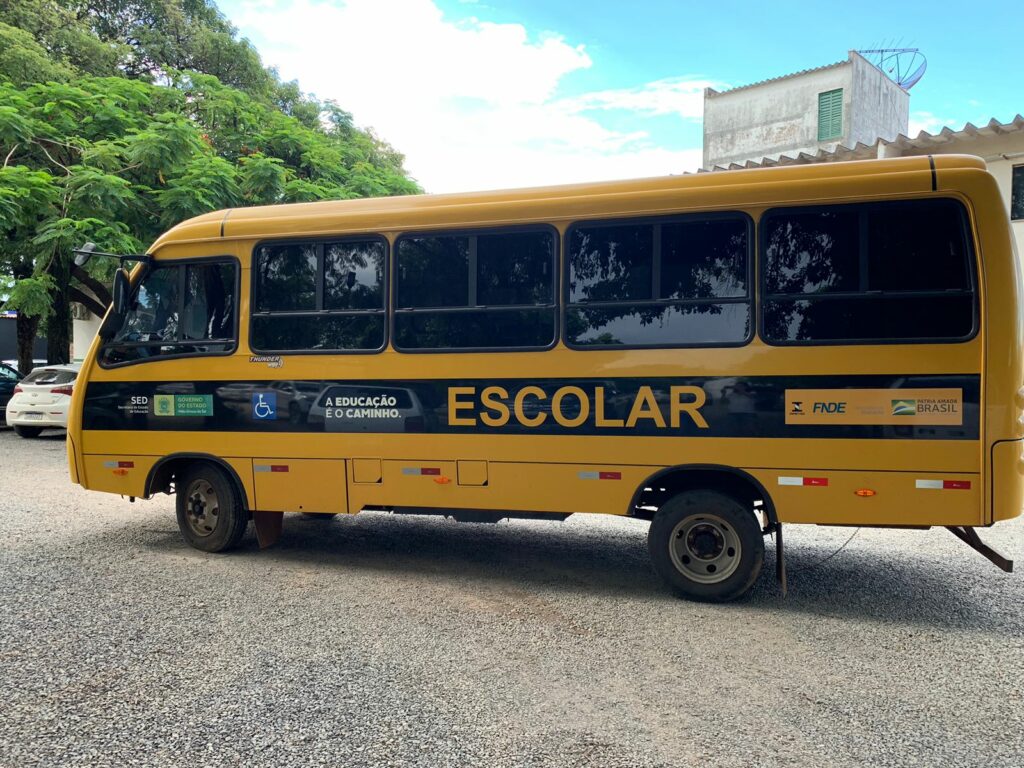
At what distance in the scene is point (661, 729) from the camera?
3449 millimetres

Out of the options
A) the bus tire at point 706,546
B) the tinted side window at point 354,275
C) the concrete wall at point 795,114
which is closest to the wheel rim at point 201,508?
the tinted side window at point 354,275

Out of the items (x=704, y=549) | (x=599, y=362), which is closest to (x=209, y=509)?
(x=599, y=362)

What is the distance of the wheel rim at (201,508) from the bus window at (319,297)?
1386mm

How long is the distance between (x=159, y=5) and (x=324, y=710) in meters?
24.5

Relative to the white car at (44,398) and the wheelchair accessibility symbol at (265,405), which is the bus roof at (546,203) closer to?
the wheelchair accessibility symbol at (265,405)

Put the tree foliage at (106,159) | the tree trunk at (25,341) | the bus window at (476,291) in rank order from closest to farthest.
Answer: the bus window at (476,291) < the tree foliage at (106,159) < the tree trunk at (25,341)

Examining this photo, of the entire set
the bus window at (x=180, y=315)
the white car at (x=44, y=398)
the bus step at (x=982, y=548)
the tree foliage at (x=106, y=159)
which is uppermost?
the tree foliage at (x=106, y=159)

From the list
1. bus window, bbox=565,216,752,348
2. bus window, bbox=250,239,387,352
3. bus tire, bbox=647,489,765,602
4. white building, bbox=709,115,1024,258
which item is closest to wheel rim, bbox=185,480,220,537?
bus window, bbox=250,239,387,352

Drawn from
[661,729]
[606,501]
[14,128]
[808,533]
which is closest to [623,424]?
[606,501]

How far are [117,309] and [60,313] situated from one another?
12.8m

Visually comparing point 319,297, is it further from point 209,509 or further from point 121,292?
point 209,509

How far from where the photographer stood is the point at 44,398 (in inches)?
568

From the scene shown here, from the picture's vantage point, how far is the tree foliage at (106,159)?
12.6m

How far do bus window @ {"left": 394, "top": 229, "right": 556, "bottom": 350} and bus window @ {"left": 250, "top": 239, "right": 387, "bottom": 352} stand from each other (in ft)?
0.79
